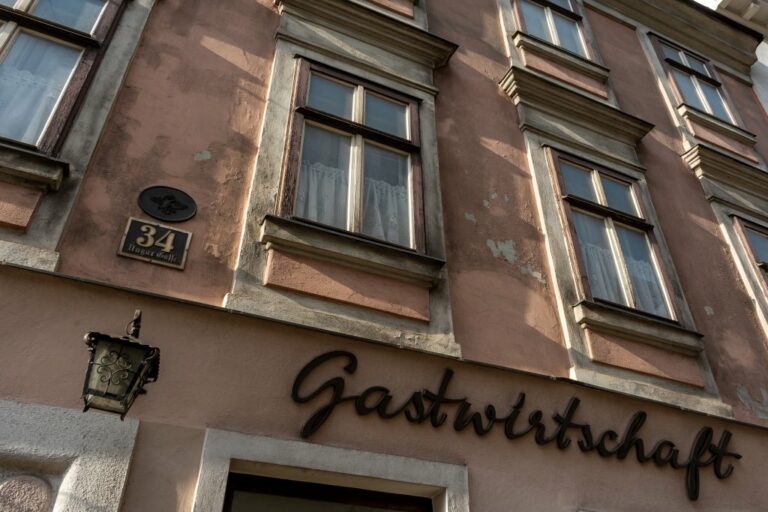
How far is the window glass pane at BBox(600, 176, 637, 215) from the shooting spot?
6.26 meters

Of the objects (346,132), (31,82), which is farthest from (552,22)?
(31,82)

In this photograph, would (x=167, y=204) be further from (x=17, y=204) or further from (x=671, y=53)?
(x=671, y=53)

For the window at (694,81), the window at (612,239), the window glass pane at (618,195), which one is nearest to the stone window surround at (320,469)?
the window at (612,239)

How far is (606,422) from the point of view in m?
4.46

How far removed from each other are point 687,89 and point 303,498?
8241 millimetres

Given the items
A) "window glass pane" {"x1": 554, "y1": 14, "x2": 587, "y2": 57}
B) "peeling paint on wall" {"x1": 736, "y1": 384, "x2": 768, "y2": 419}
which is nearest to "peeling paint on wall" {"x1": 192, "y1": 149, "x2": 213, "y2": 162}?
"peeling paint on wall" {"x1": 736, "y1": 384, "x2": 768, "y2": 419}

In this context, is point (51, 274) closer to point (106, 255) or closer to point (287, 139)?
point (106, 255)

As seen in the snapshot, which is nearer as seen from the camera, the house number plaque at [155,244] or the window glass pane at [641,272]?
the house number plaque at [155,244]

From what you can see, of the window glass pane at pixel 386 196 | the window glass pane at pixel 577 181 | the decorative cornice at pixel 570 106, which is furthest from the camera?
the decorative cornice at pixel 570 106

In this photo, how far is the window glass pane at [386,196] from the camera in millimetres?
4652

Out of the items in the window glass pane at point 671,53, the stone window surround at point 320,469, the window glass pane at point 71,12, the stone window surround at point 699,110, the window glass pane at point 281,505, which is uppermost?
the window glass pane at point 671,53

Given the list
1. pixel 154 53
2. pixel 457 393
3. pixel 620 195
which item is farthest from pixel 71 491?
pixel 620 195

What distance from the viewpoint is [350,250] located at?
4223mm

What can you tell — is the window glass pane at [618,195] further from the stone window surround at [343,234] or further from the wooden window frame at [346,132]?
the wooden window frame at [346,132]
